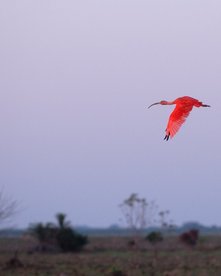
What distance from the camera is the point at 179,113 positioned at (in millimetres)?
9391

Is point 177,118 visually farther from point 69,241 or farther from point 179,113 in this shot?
point 69,241

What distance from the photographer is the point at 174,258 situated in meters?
42.3

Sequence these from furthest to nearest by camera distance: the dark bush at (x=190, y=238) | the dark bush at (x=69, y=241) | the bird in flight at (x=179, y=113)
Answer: the dark bush at (x=190, y=238) → the dark bush at (x=69, y=241) → the bird in flight at (x=179, y=113)

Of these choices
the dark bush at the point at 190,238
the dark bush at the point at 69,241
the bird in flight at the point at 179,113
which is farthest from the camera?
the dark bush at the point at 190,238

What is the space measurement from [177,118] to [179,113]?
58mm

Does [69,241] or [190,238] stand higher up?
[190,238]

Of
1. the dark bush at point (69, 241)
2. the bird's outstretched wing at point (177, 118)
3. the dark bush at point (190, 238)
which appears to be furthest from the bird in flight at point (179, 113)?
the dark bush at point (190, 238)

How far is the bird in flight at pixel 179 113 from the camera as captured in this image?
926cm

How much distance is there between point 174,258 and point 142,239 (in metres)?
→ 16.4

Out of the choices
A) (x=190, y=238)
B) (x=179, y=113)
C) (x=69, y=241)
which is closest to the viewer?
(x=179, y=113)

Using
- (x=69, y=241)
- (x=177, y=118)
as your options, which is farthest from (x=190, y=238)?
(x=177, y=118)

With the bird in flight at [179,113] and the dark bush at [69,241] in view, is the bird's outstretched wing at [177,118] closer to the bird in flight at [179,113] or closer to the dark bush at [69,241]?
the bird in flight at [179,113]

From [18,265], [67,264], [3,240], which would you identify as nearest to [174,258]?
[67,264]

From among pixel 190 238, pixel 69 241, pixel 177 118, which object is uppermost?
pixel 190 238
